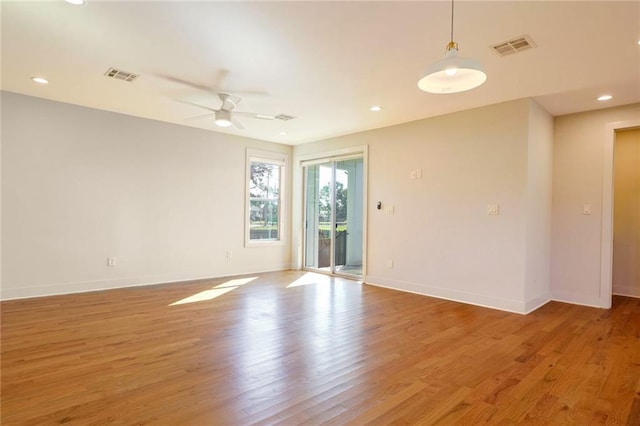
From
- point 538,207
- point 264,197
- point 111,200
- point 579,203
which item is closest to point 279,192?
point 264,197

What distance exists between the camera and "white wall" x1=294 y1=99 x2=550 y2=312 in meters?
4.21

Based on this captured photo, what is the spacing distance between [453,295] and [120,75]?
16.0ft

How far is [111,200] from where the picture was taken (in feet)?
16.7

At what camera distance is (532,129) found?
165 inches

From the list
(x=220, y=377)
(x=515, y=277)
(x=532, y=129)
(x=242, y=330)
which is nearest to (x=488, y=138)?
(x=532, y=129)

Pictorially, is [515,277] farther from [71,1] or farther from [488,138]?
[71,1]

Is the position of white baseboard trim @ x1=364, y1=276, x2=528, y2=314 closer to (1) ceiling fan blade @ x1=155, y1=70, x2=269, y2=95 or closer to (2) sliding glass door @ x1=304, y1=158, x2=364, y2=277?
(2) sliding glass door @ x1=304, y1=158, x2=364, y2=277

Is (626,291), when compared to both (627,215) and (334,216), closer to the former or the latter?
(627,215)

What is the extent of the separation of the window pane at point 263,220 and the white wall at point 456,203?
2.25m

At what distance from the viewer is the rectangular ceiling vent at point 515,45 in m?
2.77

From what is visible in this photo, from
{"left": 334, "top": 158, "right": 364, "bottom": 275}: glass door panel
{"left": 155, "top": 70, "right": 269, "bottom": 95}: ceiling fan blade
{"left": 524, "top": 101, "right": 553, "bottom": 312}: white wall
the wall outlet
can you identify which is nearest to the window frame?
{"left": 334, "top": 158, "right": 364, "bottom": 275}: glass door panel

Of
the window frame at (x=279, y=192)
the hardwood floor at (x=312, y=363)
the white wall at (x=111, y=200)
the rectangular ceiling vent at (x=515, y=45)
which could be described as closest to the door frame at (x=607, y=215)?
the hardwood floor at (x=312, y=363)

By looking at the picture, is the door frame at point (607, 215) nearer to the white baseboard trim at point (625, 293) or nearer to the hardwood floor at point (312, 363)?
the hardwood floor at point (312, 363)

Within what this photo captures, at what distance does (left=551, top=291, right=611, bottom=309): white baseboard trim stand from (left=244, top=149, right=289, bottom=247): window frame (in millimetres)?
4807
